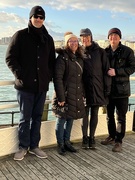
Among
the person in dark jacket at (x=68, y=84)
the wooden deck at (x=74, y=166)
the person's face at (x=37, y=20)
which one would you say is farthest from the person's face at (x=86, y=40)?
the wooden deck at (x=74, y=166)

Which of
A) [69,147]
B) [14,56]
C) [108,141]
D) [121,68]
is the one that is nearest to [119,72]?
[121,68]

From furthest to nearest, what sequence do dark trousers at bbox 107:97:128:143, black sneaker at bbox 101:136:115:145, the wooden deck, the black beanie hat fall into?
1. black sneaker at bbox 101:136:115:145
2. dark trousers at bbox 107:97:128:143
3. the black beanie hat
4. the wooden deck

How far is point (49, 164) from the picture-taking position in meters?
4.11

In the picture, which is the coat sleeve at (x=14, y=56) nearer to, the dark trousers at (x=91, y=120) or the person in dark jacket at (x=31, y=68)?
the person in dark jacket at (x=31, y=68)

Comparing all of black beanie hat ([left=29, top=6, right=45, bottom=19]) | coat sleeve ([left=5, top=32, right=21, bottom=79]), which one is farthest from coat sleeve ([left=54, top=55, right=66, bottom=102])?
black beanie hat ([left=29, top=6, right=45, bottom=19])

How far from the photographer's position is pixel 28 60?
394 centimetres

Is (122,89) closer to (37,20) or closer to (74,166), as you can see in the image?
(74,166)

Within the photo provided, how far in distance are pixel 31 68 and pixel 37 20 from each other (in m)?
0.62

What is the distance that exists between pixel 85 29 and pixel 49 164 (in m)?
1.94

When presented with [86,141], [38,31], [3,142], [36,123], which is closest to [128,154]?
[86,141]

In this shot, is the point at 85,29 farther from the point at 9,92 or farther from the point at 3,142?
Answer: the point at 9,92

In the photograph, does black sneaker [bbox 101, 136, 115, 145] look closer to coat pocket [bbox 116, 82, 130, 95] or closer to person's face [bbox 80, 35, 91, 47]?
coat pocket [bbox 116, 82, 130, 95]

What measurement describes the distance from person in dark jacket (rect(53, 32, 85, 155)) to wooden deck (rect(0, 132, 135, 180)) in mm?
331

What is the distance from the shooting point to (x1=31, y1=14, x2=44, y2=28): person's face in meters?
3.90
